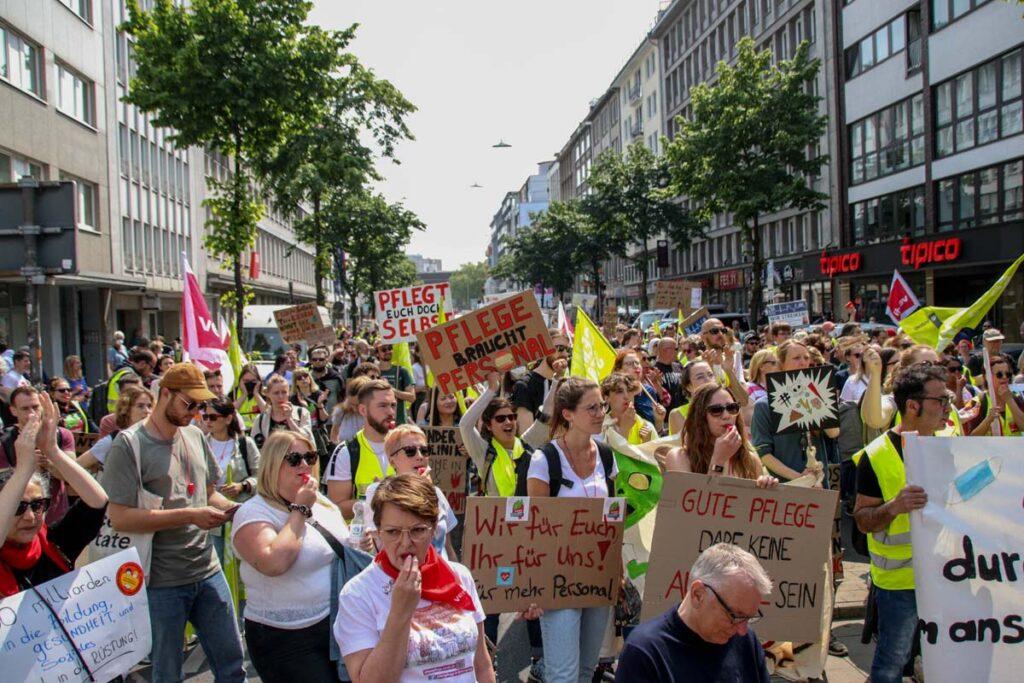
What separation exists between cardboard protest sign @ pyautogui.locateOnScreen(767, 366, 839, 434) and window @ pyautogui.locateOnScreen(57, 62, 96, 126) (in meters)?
24.8

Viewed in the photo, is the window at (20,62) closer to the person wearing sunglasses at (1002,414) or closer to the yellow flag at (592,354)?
the yellow flag at (592,354)

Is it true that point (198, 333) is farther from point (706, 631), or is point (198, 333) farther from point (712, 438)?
point (706, 631)

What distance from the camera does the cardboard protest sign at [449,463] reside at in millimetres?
7148

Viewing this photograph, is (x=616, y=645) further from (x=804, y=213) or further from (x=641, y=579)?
(x=804, y=213)

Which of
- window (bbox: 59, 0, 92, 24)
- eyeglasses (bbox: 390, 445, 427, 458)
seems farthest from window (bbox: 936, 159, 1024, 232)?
eyeglasses (bbox: 390, 445, 427, 458)

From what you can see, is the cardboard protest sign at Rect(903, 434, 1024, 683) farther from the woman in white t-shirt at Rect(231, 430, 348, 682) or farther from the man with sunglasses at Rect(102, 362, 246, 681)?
the man with sunglasses at Rect(102, 362, 246, 681)

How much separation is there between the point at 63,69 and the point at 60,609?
87.7 ft

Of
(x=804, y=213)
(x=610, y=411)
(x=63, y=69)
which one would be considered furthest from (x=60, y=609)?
(x=804, y=213)

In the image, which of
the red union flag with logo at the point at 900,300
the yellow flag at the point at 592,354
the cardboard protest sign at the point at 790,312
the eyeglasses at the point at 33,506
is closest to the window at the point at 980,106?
the cardboard protest sign at the point at 790,312

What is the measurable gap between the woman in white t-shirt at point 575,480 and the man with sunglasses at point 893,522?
134 cm

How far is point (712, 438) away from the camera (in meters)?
5.32

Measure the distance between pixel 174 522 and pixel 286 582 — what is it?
2.99ft

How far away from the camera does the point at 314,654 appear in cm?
401

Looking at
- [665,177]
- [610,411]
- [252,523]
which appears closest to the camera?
[252,523]
